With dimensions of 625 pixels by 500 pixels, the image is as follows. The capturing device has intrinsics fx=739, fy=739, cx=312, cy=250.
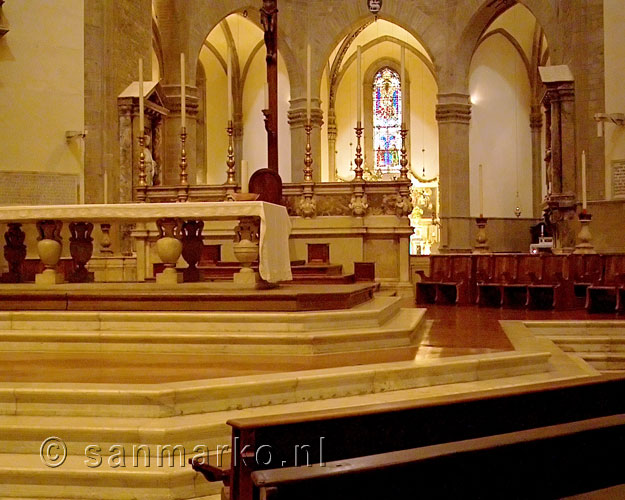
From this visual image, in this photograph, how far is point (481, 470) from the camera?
2.26 meters

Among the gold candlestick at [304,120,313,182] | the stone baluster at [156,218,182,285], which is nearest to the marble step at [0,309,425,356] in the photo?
the stone baluster at [156,218,182,285]

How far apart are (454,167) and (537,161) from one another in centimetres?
434

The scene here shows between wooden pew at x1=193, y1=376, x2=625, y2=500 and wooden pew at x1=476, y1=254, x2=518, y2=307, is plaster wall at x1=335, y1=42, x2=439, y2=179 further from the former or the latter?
wooden pew at x1=193, y1=376, x2=625, y2=500

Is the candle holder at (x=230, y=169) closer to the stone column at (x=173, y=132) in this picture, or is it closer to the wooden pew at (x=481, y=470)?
the wooden pew at (x=481, y=470)

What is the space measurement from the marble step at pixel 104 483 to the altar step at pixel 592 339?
14.9ft

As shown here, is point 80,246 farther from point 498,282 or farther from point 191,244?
point 498,282

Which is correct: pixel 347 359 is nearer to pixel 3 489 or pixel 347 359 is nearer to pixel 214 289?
pixel 214 289

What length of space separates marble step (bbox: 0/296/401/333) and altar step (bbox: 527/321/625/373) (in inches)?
84.3

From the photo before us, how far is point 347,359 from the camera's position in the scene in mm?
5051

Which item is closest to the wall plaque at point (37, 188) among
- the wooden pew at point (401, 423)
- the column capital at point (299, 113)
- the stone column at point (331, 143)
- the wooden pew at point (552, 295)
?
the wooden pew at point (552, 295)

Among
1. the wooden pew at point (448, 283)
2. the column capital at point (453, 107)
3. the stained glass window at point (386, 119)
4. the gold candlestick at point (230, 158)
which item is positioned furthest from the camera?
the stained glass window at point (386, 119)

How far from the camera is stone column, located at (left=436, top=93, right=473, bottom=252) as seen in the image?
62.4 ft

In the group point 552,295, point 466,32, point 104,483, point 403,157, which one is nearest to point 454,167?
point 466,32

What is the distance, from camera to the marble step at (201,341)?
5375 millimetres
